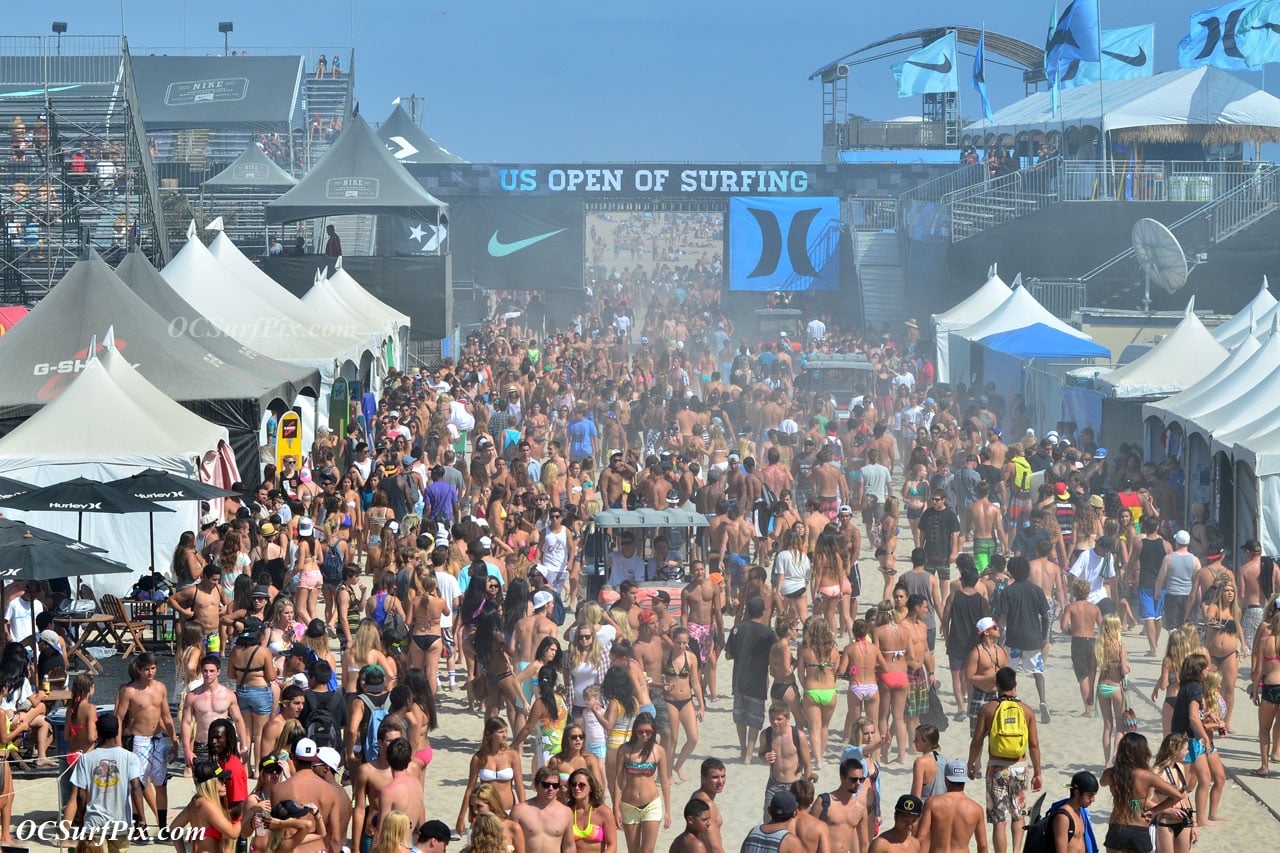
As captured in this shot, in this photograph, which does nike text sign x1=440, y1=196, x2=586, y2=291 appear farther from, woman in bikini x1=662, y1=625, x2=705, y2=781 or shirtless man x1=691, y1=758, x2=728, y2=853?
shirtless man x1=691, y1=758, x2=728, y2=853

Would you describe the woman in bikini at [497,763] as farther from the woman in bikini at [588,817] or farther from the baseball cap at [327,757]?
the baseball cap at [327,757]

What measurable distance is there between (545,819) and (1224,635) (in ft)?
20.3

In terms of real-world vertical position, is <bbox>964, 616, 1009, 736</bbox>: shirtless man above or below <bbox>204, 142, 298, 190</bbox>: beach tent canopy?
below

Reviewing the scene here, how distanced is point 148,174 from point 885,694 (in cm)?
2169

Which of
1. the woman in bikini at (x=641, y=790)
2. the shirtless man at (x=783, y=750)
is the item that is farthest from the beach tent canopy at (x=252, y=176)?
the woman in bikini at (x=641, y=790)

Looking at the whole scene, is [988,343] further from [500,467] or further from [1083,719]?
[1083,719]

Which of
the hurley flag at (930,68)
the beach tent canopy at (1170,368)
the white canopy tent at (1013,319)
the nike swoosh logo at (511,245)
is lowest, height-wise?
the beach tent canopy at (1170,368)

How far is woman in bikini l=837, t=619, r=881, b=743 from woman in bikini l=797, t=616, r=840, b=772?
137 mm

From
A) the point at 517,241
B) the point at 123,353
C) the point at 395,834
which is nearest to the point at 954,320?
the point at 517,241

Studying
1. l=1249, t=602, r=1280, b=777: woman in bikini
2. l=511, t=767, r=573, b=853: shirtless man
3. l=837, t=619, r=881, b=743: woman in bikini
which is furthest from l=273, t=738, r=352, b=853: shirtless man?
l=1249, t=602, r=1280, b=777: woman in bikini

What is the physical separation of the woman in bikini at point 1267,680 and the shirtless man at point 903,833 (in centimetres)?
456

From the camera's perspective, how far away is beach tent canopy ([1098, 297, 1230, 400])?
20.9 meters

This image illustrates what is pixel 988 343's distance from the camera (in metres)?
28.3

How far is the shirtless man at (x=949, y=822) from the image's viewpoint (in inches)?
327
